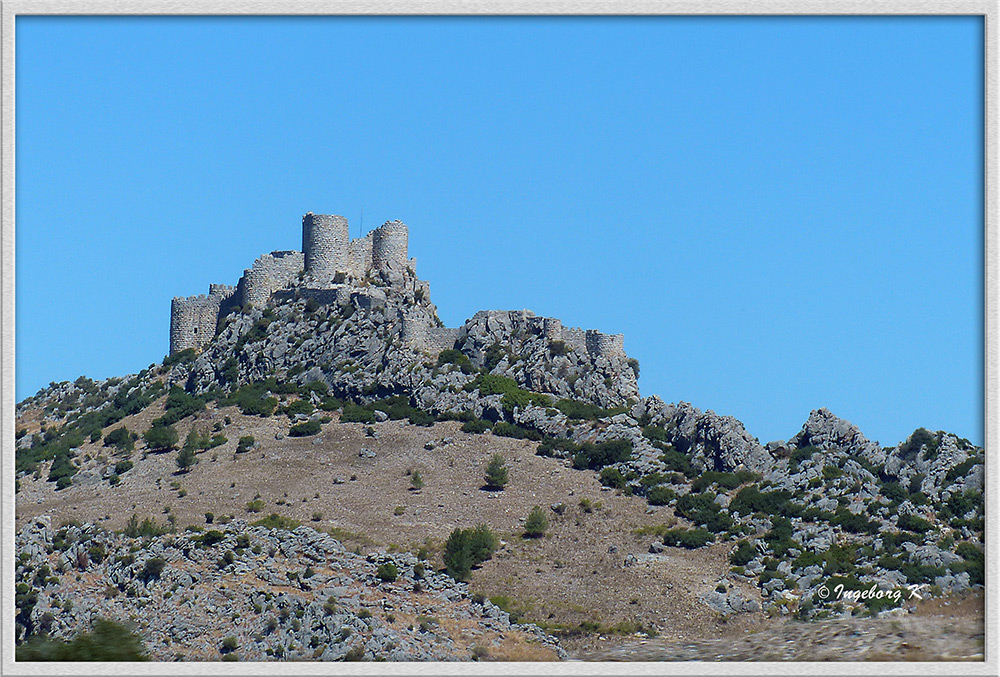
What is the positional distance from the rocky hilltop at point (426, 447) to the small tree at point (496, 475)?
7.22 feet

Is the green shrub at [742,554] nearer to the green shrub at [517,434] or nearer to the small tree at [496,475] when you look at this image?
the small tree at [496,475]

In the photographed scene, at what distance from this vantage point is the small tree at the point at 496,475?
6138 cm

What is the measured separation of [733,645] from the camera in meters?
43.2

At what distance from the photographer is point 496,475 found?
6150 centimetres

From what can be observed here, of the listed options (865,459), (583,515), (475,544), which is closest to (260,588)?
(475,544)

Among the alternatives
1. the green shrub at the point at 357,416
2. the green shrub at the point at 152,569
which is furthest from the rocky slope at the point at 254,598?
the green shrub at the point at 357,416

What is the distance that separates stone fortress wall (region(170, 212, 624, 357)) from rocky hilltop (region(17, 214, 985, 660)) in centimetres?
10

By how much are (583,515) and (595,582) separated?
671cm

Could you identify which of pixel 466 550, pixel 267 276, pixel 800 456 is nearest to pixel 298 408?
pixel 267 276

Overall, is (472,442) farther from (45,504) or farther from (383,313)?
(45,504)

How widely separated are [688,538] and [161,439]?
23668 millimetres

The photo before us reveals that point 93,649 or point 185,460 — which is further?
point 185,460

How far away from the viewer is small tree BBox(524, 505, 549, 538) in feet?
186

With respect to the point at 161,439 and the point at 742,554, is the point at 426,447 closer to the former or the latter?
the point at 161,439
